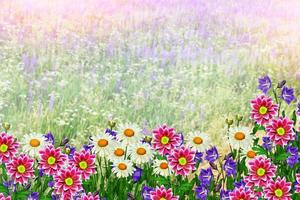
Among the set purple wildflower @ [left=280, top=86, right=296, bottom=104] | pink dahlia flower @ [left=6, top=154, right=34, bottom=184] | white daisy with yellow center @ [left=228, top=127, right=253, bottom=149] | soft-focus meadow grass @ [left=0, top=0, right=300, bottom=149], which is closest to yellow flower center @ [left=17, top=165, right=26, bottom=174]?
pink dahlia flower @ [left=6, top=154, right=34, bottom=184]

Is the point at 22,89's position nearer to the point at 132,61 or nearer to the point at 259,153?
the point at 132,61

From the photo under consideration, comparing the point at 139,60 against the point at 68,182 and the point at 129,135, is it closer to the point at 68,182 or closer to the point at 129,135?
the point at 129,135

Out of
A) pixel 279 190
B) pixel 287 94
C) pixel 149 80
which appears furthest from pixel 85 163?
pixel 149 80

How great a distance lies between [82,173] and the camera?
3135mm

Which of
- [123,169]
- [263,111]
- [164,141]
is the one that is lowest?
[123,169]

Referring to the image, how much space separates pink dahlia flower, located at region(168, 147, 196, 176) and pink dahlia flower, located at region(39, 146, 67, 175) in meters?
0.44

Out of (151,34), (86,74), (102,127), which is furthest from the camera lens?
(151,34)

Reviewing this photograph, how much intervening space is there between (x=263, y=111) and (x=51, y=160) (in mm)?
913

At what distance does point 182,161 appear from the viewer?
3.19 m

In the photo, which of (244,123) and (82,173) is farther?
(244,123)

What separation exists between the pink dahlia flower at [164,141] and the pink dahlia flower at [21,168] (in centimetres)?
52

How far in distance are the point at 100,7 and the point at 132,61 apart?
67 centimetres

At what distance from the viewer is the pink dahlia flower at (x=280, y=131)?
326 cm

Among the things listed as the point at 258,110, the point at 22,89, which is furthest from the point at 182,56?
the point at 258,110
